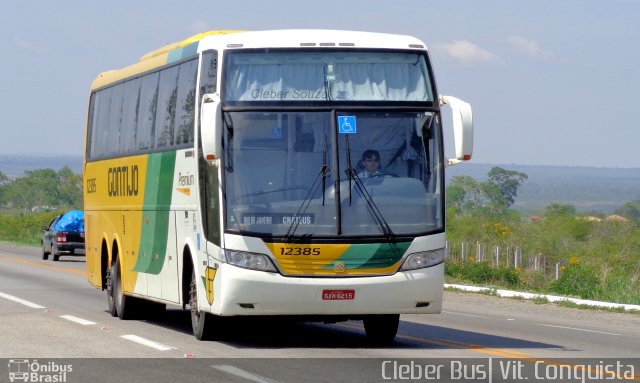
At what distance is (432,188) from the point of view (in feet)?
46.3

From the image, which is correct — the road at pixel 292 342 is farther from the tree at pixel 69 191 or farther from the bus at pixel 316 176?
the tree at pixel 69 191

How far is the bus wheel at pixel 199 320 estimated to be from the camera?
14898 millimetres

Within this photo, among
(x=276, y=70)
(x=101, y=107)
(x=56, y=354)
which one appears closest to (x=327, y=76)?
(x=276, y=70)

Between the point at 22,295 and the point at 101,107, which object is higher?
the point at 101,107

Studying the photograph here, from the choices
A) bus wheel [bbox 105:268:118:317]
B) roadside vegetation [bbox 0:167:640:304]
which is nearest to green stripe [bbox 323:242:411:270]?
bus wheel [bbox 105:268:118:317]

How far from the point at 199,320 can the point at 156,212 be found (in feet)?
7.75

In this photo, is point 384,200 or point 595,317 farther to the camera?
point 595,317

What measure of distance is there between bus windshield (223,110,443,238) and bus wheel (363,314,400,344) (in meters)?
1.65

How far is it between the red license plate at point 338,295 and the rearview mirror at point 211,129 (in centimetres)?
186

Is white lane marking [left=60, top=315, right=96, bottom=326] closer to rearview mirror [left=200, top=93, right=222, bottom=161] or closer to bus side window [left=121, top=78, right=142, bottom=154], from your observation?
bus side window [left=121, top=78, right=142, bottom=154]

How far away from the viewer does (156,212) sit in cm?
1695

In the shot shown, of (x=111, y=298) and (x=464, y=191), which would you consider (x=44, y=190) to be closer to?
(x=464, y=191)

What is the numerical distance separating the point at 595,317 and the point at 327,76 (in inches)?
357

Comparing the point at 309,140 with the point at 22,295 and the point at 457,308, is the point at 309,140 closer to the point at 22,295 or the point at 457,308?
the point at 457,308
